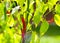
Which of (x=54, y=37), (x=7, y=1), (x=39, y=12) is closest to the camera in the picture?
(x=39, y=12)

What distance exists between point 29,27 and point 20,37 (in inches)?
2.5

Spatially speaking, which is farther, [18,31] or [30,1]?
[18,31]

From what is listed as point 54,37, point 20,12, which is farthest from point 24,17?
point 54,37

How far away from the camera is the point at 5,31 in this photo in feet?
2.96

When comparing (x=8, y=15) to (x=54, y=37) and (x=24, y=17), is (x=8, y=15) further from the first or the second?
(x=54, y=37)

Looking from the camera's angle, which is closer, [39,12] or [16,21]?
[39,12]

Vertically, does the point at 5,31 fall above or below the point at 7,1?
below

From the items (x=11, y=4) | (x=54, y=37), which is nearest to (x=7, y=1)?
(x=11, y=4)

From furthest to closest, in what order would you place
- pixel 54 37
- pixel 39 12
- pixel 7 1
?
pixel 54 37
pixel 7 1
pixel 39 12

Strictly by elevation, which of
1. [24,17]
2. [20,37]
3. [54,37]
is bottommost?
[54,37]

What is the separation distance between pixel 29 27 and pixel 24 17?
0.25ft

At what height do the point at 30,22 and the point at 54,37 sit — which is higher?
the point at 30,22

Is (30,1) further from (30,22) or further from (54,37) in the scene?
(54,37)

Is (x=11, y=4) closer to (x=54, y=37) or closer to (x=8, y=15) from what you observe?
(x=8, y=15)
